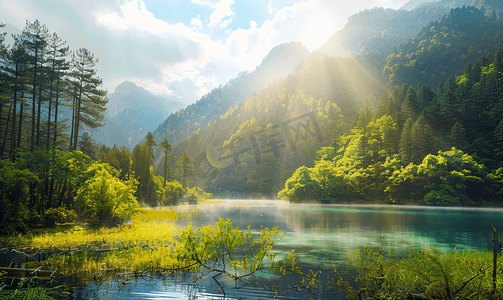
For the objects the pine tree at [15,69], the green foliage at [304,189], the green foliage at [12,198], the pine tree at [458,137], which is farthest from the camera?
the green foliage at [304,189]

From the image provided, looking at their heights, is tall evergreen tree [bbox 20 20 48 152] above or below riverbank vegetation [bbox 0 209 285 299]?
above

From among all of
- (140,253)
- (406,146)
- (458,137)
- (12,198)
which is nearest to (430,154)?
(406,146)

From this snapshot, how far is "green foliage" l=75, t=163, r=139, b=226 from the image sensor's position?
83.5 feet

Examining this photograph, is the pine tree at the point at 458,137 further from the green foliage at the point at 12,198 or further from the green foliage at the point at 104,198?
the green foliage at the point at 12,198

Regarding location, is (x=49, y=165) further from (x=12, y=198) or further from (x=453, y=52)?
(x=453, y=52)

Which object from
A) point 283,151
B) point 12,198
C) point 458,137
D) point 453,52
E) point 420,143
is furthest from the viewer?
point 283,151

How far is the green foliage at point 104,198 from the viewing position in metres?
25.5

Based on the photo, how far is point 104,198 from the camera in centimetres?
2591

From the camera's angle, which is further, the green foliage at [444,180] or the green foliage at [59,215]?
the green foliage at [444,180]

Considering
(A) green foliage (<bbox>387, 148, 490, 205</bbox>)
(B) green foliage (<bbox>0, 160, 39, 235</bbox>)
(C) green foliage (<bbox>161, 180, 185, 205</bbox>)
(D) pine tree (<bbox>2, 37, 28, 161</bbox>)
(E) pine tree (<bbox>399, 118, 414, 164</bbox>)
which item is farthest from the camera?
(E) pine tree (<bbox>399, 118, 414, 164</bbox>)

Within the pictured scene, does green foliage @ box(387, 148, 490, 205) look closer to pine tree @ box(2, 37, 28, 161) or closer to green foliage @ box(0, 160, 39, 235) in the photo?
green foliage @ box(0, 160, 39, 235)

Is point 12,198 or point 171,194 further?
point 171,194

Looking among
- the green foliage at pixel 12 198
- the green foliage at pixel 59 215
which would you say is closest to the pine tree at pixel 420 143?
the green foliage at pixel 59 215

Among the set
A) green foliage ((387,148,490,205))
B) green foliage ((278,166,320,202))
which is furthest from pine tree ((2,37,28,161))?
green foliage ((387,148,490,205))
